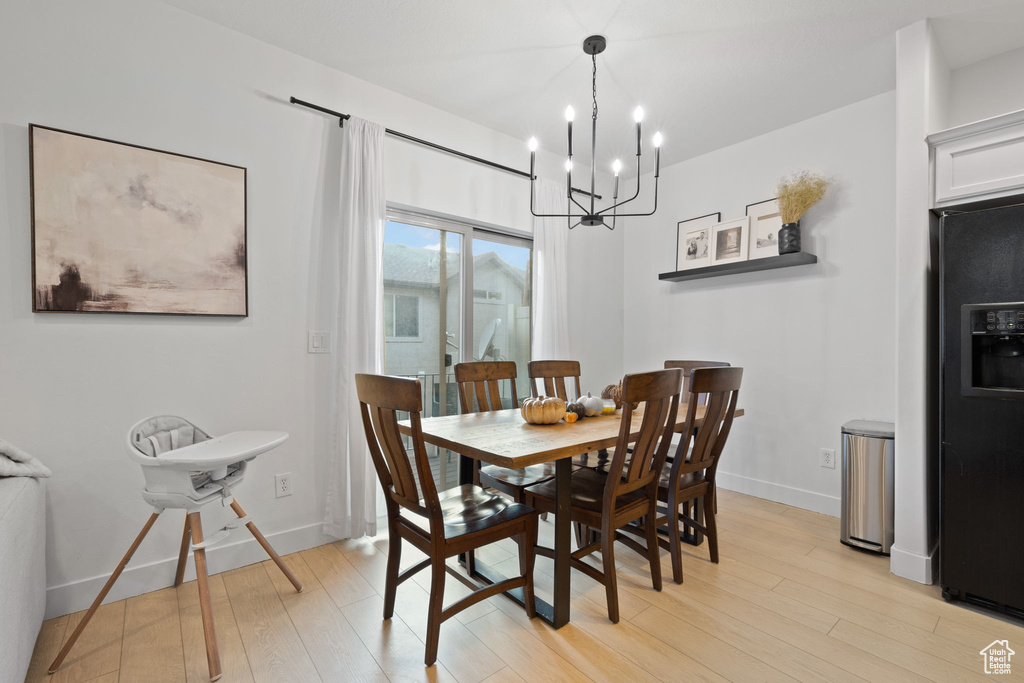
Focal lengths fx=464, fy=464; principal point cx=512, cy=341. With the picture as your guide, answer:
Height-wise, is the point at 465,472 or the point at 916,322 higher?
the point at 916,322

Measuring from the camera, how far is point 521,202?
364 centimetres

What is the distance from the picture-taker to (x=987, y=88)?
2.51 m

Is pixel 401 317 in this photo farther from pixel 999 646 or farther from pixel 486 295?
pixel 999 646

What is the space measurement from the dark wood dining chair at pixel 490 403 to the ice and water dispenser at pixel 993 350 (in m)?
1.87

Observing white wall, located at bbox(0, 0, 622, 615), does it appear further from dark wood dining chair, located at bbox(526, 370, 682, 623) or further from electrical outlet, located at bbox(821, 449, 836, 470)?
electrical outlet, located at bbox(821, 449, 836, 470)

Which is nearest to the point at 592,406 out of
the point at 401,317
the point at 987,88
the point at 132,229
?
the point at 401,317

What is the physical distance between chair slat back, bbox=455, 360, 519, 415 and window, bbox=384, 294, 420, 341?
0.57 metres

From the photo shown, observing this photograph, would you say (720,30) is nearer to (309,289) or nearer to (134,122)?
(309,289)

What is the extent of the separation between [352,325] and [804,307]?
299 centimetres

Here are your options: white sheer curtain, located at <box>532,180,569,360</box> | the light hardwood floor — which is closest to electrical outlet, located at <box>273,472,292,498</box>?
the light hardwood floor

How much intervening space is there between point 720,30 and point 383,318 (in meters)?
2.34

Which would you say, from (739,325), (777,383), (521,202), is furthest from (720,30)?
(777,383)

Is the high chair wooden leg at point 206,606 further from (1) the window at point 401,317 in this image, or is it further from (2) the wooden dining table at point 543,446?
(1) the window at point 401,317

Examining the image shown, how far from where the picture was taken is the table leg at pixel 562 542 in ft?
5.84
